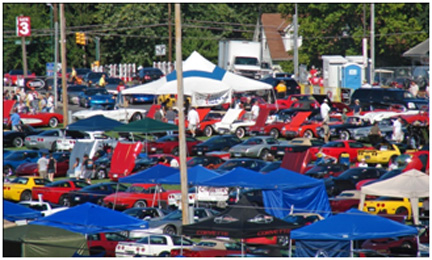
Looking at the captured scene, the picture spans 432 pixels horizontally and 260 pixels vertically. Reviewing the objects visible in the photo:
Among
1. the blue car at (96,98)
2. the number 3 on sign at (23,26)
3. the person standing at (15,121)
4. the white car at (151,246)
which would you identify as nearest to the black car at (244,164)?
the white car at (151,246)

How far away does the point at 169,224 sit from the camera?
2356cm

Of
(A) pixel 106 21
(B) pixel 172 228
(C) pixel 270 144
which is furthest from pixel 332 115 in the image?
(A) pixel 106 21

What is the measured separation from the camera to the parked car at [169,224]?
74.0 feet

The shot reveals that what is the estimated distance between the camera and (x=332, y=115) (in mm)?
44094

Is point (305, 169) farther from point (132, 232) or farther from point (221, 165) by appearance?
point (132, 232)

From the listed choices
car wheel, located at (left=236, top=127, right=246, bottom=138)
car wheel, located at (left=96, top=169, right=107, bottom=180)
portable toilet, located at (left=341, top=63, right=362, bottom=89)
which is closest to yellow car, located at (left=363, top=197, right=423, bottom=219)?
car wheel, located at (left=96, top=169, right=107, bottom=180)

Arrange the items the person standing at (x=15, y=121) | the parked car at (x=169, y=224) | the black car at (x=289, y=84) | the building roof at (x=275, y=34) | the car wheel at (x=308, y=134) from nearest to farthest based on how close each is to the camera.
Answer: the parked car at (x=169, y=224), the car wheel at (x=308, y=134), the person standing at (x=15, y=121), the black car at (x=289, y=84), the building roof at (x=275, y=34)

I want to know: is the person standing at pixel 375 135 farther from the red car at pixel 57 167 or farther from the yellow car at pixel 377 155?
the red car at pixel 57 167

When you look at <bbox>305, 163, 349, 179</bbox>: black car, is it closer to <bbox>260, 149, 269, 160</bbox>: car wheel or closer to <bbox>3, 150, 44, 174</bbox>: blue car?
<bbox>260, 149, 269, 160</bbox>: car wheel

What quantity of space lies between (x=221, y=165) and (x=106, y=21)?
5525 centimetres

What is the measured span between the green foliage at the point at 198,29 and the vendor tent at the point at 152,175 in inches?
1578

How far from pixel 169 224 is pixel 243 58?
43259mm

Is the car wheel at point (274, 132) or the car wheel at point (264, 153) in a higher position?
the car wheel at point (274, 132)

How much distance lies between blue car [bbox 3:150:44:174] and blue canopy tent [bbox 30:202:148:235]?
15.0 m
